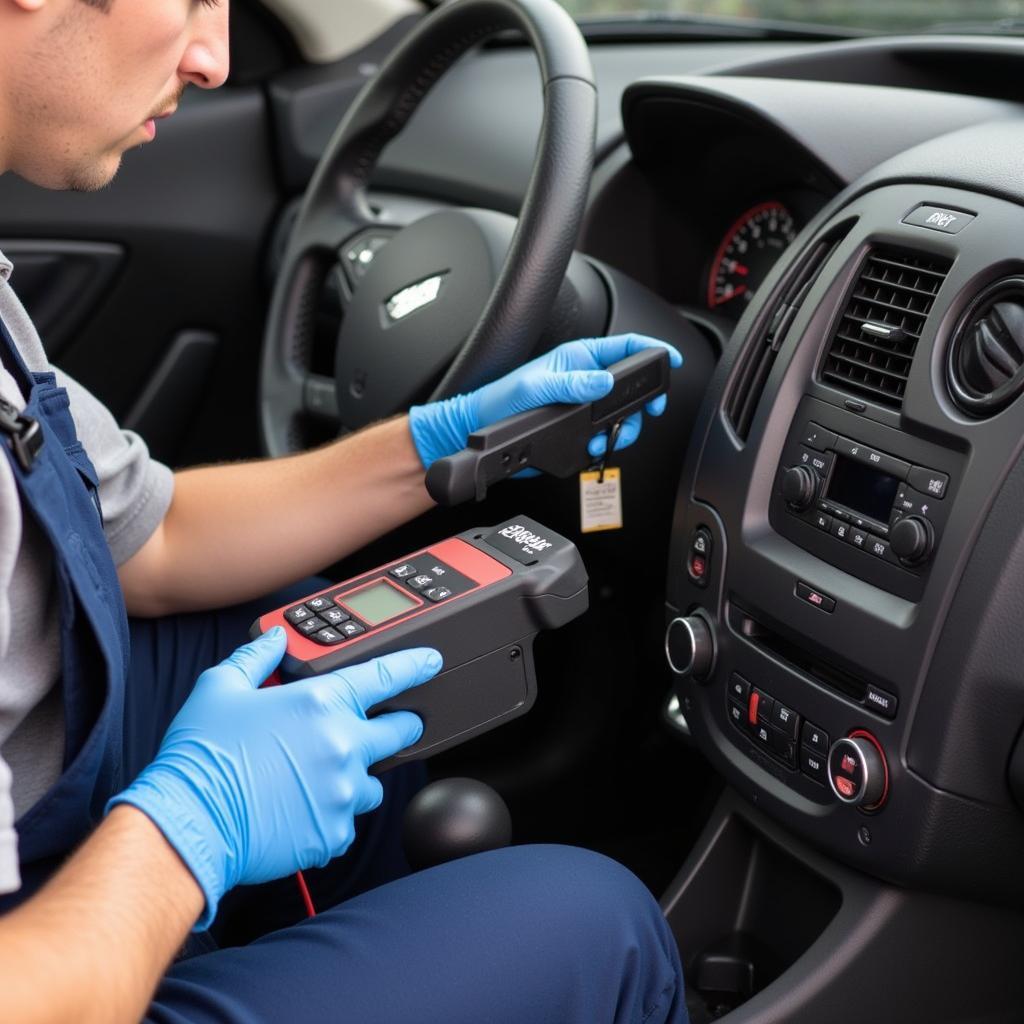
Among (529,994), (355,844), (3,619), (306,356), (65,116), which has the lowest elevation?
(355,844)

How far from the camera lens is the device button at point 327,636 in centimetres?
104

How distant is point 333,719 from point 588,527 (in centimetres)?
49

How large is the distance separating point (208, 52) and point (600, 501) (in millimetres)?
575

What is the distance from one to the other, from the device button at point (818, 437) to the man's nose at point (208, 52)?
1.82ft

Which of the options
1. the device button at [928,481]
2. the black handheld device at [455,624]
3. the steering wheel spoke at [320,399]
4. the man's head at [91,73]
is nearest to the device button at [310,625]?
the black handheld device at [455,624]

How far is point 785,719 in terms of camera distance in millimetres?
1183

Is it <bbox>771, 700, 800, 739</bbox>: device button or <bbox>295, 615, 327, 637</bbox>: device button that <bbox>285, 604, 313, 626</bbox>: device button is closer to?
<bbox>295, 615, 327, 637</bbox>: device button

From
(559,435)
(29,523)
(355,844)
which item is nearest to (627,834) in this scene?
(355,844)

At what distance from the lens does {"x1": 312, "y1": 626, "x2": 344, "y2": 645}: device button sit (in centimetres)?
104

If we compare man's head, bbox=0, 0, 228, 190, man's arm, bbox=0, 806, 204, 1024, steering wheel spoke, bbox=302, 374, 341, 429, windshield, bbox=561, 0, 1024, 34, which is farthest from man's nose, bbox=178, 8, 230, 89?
windshield, bbox=561, 0, 1024, 34

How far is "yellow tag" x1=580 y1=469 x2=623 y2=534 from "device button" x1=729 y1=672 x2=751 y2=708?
213mm

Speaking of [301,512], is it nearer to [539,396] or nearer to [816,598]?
[539,396]

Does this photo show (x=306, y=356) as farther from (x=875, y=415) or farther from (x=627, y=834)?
(x=875, y=415)

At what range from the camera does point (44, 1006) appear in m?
0.72
